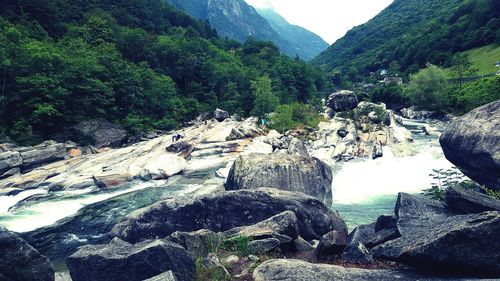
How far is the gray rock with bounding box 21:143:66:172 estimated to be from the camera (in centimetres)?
4069

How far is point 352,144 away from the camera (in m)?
51.5

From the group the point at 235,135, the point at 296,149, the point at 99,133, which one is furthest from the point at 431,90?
the point at 99,133

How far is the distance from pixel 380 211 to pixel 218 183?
50.0 feet

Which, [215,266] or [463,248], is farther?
[215,266]

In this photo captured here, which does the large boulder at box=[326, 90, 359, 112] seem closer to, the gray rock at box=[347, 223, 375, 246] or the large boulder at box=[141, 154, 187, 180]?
the large boulder at box=[141, 154, 187, 180]

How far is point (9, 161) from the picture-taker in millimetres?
39094

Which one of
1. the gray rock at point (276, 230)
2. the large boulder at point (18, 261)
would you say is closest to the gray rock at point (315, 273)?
the gray rock at point (276, 230)

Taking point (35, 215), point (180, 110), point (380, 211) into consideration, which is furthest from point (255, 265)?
point (180, 110)

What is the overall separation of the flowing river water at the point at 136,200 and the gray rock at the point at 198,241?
11.0 m

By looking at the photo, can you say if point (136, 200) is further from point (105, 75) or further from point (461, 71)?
point (461, 71)

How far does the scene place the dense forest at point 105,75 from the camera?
51.8 m

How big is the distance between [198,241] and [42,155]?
36.6 meters

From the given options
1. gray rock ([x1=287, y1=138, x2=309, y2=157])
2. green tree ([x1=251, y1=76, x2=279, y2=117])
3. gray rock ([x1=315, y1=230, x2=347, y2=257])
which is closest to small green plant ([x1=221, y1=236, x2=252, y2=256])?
gray rock ([x1=315, y1=230, x2=347, y2=257])

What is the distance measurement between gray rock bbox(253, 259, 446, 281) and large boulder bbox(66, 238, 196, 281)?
2394mm
